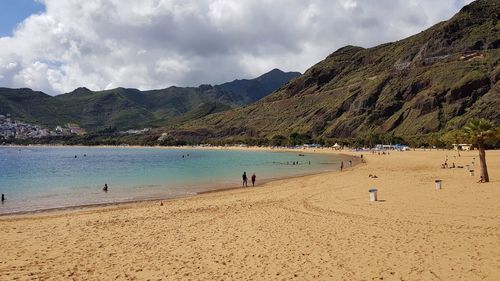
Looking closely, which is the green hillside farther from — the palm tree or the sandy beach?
the sandy beach

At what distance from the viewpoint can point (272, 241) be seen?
1582 cm

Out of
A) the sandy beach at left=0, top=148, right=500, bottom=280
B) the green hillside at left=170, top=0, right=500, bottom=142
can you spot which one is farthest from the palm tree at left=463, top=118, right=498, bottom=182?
the green hillside at left=170, top=0, right=500, bottom=142

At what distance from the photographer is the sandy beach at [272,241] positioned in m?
12.0

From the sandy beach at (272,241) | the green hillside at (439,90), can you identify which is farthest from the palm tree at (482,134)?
the green hillside at (439,90)

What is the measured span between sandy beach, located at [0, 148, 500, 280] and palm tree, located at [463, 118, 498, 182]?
5863 millimetres

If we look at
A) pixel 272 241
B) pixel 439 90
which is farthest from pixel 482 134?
pixel 439 90

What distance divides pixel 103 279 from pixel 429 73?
7495 inches

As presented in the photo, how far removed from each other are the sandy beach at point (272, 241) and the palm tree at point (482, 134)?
5863 millimetres

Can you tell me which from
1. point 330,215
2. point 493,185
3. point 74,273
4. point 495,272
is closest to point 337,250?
point 495,272

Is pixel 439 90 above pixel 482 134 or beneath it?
above

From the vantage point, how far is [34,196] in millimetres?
37500

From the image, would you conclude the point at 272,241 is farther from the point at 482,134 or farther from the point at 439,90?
the point at 439,90

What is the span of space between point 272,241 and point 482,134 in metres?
23.5

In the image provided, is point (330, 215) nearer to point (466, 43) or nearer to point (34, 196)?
point (34, 196)
